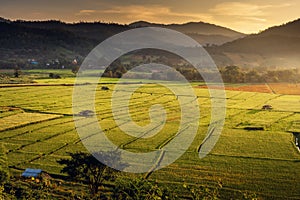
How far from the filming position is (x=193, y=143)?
40.0 metres

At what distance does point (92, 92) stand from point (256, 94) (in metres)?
34.1

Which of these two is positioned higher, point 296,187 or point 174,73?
point 174,73

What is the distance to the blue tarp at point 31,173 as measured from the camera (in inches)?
1153

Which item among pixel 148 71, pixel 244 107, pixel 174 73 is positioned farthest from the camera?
pixel 148 71

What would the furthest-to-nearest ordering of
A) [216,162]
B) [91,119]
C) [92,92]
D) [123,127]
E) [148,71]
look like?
[148,71] → [92,92] → [91,119] → [123,127] → [216,162]

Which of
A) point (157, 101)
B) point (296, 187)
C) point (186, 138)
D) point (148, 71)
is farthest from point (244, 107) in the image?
point (148, 71)

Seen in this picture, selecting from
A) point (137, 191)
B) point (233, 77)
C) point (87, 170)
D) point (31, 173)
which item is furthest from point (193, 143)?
point (233, 77)

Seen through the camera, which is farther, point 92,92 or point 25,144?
point 92,92

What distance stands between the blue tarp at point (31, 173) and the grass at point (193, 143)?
0.96 meters

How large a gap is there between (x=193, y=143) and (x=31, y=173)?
17063mm

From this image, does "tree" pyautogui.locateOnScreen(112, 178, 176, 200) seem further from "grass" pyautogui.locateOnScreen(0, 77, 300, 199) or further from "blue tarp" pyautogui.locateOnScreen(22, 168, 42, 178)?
A: "blue tarp" pyautogui.locateOnScreen(22, 168, 42, 178)

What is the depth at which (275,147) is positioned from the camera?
3872cm

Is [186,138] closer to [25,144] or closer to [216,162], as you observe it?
[216,162]

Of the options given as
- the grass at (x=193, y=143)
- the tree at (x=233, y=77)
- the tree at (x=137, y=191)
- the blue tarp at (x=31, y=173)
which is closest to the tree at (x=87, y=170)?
the grass at (x=193, y=143)
